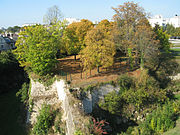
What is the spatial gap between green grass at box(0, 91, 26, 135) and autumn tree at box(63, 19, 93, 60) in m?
10.9

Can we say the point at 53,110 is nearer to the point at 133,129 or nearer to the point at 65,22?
the point at 133,129

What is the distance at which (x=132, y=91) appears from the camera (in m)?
18.1

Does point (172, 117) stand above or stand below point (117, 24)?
below

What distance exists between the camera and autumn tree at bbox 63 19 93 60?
25391 millimetres

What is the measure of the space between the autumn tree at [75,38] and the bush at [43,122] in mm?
11159

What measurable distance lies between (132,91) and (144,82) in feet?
6.55

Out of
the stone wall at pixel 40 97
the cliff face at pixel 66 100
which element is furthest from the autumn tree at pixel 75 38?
the stone wall at pixel 40 97

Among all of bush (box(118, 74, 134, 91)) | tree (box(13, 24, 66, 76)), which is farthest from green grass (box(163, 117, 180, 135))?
tree (box(13, 24, 66, 76))

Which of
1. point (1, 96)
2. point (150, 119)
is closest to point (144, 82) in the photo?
point (150, 119)

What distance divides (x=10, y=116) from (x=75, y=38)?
14.3 m

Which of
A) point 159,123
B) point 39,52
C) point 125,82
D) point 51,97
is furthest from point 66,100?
point 159,123

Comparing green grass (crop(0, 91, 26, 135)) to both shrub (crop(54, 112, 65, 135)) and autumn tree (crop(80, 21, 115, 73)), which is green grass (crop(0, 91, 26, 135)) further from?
autumn tree (crop(80, 21, 115, 73))

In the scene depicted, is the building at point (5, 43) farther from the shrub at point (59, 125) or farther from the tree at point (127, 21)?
the shrub at point (59, 125)

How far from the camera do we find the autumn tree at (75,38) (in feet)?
83.3
